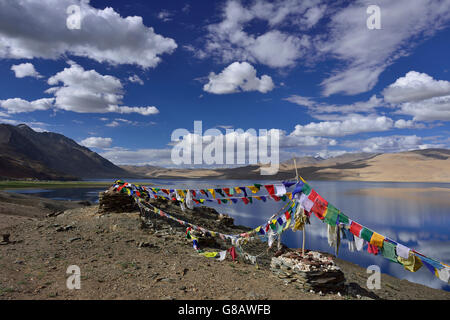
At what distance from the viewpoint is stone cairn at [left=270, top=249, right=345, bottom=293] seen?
7.04m

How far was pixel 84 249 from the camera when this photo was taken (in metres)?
9.37

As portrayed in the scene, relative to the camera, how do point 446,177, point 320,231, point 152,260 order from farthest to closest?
point 446,177 < point 320,231 < point 152,260

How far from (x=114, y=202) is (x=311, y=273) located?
1178 cm

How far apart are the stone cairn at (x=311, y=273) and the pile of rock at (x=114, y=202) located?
33.8 feet

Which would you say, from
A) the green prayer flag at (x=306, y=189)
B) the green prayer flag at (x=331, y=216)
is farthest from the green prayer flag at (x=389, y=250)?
the green prayer flag at (x=306, y=189)

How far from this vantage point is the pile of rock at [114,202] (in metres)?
14.6

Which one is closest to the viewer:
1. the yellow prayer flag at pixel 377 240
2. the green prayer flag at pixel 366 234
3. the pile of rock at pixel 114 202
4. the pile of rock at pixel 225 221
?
the yellow prayer flag at pixel 377 240

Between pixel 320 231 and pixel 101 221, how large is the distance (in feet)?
60.6

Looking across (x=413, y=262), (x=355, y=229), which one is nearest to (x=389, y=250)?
(x=413, y=262)

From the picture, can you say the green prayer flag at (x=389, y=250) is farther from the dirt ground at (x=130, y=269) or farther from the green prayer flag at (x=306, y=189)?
the green prayer flag at (x=306, y=189)

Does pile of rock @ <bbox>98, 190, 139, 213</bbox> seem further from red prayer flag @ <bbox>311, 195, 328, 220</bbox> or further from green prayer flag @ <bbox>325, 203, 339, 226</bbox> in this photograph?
green prayer flag @ <bbox>325, 203, 339, 226</bbox>
